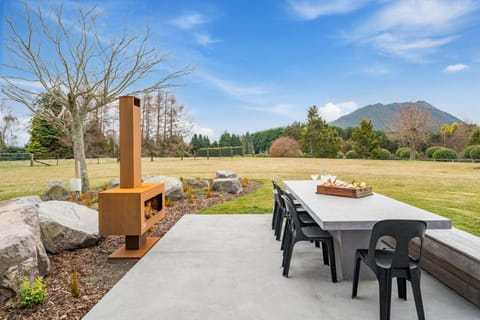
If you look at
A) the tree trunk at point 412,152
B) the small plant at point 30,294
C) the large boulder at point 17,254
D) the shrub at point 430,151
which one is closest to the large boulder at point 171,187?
the large boulder at point 17,254

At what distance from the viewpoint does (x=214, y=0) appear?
22.0ft

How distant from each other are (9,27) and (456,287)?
8116mm

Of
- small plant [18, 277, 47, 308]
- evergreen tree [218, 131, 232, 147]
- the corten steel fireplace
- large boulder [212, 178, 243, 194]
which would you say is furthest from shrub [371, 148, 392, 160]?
small plant [18, 277, 47, 308]

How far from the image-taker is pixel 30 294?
1956 millimetres

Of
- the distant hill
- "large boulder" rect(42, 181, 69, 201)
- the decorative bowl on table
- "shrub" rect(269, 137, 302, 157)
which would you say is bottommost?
"large boulder" rect(42, 181, 69, 201)

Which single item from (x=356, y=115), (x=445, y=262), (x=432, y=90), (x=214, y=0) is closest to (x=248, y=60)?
(x=214, y=0)

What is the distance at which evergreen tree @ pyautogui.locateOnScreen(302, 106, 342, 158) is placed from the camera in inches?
675

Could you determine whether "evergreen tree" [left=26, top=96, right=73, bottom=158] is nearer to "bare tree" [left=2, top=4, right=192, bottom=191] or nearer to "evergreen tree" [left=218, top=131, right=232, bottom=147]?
"bare tree" [left=2, top=4, right=192, bottom=191]

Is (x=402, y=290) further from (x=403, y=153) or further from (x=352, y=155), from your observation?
(x=352, y=155)

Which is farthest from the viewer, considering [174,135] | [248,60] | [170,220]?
[174,135]

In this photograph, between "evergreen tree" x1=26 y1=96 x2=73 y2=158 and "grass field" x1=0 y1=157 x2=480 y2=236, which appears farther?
"evergreen tree" x1=26 y1=96 x2=73 y2=158

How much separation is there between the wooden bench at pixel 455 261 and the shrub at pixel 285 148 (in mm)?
14505

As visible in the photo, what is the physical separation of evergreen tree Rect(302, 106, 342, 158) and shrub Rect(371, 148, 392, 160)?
2000mm

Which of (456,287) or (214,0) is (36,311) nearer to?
(456,287)
